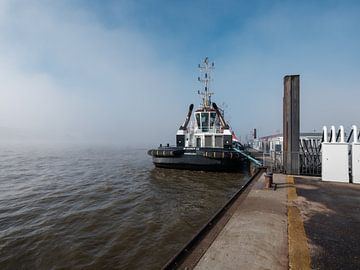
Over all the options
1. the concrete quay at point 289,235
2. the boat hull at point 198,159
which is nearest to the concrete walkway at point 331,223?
the concrete quay at point 289,235

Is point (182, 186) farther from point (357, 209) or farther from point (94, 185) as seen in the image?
point (357, 209)

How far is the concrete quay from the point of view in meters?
2.73

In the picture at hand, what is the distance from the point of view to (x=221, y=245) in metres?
3.19

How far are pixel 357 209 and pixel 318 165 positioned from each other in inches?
199

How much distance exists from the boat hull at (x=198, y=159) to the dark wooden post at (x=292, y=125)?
154 inches

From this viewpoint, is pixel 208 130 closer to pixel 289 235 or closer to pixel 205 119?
pixel 205 119

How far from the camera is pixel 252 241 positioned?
3254 mm

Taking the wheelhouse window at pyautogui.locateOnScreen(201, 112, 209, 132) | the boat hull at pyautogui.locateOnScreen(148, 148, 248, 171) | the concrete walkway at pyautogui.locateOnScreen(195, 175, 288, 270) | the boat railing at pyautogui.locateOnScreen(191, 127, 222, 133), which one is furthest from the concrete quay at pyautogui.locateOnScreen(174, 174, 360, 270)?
the wheelhouse window at pyautogui.locateOnScreen(201, 112, 209, 132)

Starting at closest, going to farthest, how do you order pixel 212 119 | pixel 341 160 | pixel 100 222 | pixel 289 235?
pixel 289 235 → pixel 100 222 → pixel 341 160 → pixel 212 119

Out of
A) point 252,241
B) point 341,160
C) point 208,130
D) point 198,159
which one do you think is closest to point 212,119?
point 208,130

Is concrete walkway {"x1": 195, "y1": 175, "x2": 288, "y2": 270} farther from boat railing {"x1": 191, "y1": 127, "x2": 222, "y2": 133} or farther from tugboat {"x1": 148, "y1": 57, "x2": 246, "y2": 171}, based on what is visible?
boat railing {"x1": 191, "y1": 127, "x2": 222, "y2": 133}

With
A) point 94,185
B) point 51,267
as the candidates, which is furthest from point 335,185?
point 94,185

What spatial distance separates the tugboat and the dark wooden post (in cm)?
391

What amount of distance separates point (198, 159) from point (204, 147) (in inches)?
61.9
